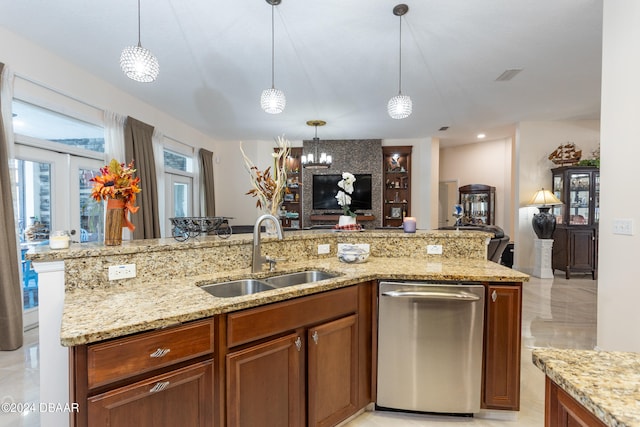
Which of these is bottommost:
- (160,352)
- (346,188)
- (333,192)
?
(160,352)

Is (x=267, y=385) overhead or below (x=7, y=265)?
below

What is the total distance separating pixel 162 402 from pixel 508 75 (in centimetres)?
466

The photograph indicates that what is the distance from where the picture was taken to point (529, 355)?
2.74 m

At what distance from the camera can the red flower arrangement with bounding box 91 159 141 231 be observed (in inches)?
64.5

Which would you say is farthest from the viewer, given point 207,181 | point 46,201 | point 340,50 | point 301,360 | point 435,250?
point 207,181

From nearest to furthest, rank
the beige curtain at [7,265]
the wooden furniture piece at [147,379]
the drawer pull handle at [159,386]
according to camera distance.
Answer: the wooden furniture piece at [147,379]
the drawer pull handle at [159,386]
the beige curtain at [7,265]

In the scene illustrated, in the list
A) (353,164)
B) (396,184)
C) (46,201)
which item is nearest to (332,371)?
(46,201)

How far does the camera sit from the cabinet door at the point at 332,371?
5.40 ft

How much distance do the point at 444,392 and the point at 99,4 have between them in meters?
3.83

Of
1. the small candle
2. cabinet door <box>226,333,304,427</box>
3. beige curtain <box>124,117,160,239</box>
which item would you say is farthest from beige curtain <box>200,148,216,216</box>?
cabinet door <box>226,333,304,427</box>

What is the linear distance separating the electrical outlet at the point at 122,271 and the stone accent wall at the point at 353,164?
569cm

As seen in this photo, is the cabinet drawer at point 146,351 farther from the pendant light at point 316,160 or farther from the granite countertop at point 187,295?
the pendant light at point 316,160

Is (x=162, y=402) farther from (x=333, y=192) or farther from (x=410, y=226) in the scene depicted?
(x=333, y=192)

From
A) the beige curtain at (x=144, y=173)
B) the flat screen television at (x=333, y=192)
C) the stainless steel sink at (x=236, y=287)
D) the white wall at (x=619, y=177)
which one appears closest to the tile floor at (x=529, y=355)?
the white wall at (x=619, y=177)
